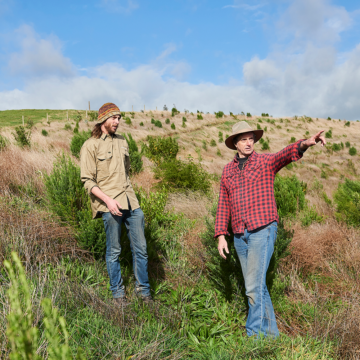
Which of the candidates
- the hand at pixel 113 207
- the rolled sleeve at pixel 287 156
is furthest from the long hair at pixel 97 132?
the rolled sleeve at pixel 287 156

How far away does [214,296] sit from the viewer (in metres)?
3.39

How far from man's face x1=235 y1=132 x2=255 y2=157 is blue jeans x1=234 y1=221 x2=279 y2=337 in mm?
732

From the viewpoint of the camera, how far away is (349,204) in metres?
5.64

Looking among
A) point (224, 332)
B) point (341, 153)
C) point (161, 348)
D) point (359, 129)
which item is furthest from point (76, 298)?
point (359, 129)

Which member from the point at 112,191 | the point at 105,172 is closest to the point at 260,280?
the point at 112,191

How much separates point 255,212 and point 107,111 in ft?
6.13

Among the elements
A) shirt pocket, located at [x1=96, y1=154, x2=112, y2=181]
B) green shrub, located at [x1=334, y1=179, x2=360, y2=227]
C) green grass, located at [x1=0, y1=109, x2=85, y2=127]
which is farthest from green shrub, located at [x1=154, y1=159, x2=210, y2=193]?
green grass, located at [x1=0, y1=109, x2=85, y2=127]

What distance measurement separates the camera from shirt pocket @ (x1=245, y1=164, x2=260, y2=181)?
2.52 meters

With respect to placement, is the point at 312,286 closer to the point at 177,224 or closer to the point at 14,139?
the point at 177,224

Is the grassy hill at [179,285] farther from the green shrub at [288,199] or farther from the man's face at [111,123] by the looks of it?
the man's face at [111,123]

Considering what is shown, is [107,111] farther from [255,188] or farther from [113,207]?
[255,188]

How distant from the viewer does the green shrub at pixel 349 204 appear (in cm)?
548

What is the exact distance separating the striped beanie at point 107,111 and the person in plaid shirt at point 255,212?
1.31 metres

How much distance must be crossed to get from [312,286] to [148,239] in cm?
248
